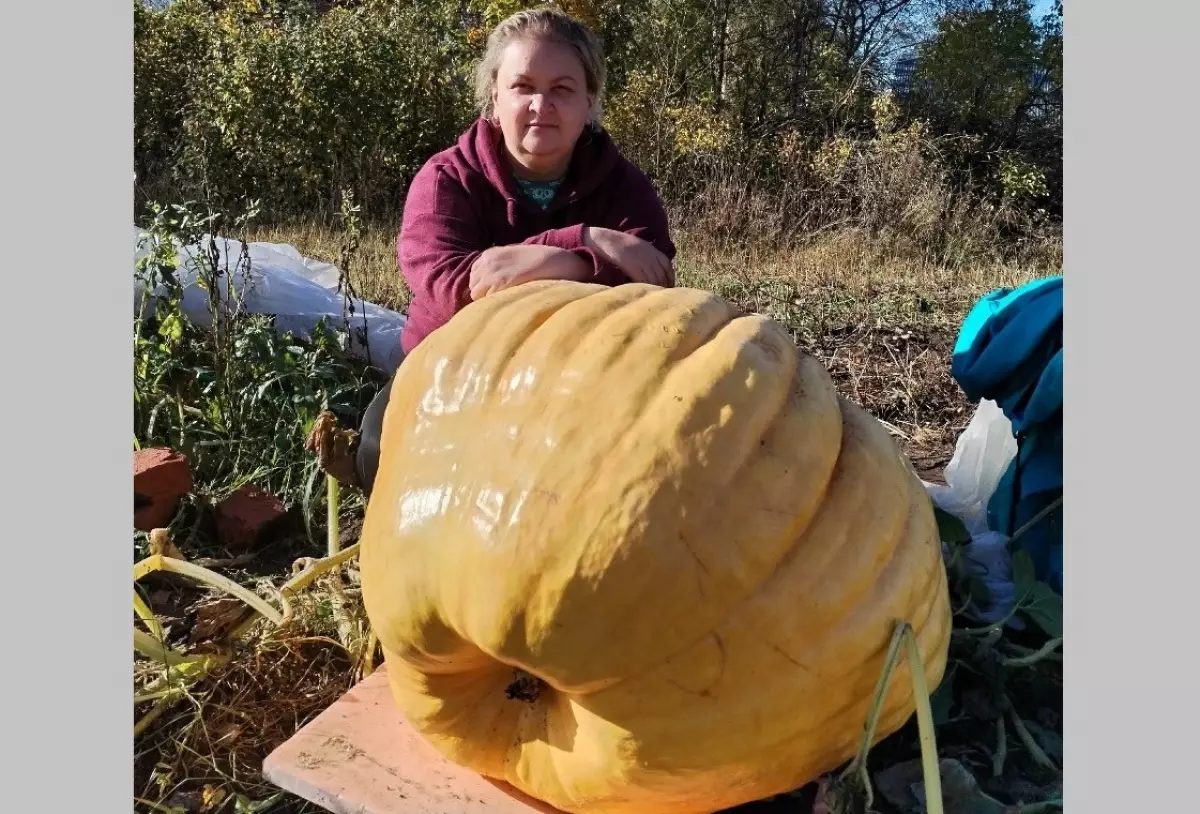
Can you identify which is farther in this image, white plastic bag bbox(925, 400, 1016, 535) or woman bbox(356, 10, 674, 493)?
white plastic bag bbox(925, 400, 1016, 535)

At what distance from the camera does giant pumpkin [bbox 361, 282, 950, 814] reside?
1023mm

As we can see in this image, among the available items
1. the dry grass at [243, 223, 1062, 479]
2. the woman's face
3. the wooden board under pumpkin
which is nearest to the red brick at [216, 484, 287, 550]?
the wooden board under pumpkin

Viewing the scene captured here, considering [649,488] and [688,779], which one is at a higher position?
[649,488]

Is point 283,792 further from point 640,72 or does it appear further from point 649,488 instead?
point 640,72

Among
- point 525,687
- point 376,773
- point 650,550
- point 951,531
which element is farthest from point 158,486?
point 951,531

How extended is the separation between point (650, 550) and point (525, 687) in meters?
0.30

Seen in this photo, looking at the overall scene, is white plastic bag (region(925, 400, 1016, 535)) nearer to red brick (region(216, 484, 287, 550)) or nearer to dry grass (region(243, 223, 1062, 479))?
dry grass (region(243, 223, 1062, 479))

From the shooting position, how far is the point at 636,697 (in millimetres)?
1063

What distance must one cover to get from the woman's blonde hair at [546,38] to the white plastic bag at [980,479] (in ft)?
4.20

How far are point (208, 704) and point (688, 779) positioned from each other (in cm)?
118

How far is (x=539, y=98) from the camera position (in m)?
2.05

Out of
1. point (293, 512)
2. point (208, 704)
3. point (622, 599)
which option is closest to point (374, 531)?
point (622, 599)

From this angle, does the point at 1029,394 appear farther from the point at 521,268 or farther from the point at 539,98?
the point at 539,98

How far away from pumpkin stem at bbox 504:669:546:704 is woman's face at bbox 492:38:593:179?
4.36 feet
